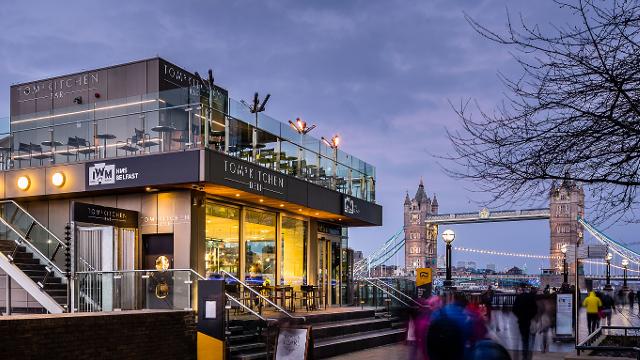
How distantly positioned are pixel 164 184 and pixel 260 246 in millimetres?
Answer: 5241

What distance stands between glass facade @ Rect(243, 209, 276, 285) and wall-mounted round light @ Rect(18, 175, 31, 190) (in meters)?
6.06

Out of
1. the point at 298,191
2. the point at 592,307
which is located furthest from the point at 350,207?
the point at 592,307

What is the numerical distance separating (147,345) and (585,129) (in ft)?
34.0

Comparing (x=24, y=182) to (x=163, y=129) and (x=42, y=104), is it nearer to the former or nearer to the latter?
(x=163, y=129)

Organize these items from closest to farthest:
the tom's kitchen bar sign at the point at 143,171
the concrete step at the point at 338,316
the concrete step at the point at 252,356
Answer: the concrete step at the point at 252,356
the tom's kitchen bar sign at the point at 143,171
the concrete step at the point at 338,316

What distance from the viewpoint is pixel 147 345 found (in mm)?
14320

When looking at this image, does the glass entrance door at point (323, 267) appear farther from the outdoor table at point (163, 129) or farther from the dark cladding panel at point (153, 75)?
the outdoor table at point (163, 129)

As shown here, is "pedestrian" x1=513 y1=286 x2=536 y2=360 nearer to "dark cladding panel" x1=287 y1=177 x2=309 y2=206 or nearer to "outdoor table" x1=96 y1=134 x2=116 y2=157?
"dark cladding panel" x1=287 y1=177 x2=309 y2=206

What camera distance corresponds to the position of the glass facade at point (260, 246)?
70.8ft

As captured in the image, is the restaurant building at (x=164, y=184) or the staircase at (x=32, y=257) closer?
the staircase at (x=32, y=257)

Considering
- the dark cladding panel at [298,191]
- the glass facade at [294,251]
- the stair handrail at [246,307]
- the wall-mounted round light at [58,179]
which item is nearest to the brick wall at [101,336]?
the stair handrail at [246,307]

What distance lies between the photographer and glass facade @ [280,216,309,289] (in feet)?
77.8

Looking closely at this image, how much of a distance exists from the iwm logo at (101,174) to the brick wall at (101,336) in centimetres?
483

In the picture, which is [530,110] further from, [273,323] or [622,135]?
[273,323]
